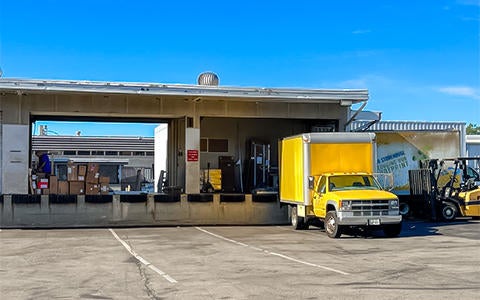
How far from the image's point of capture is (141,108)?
24.8 m

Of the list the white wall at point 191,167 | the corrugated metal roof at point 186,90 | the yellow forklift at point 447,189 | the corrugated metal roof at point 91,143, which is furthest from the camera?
the corrugated metal roof at point 91,143

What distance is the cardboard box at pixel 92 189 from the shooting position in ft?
77.4

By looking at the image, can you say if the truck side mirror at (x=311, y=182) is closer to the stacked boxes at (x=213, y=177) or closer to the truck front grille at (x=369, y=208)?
the truck front grille at (x=369, y=208)

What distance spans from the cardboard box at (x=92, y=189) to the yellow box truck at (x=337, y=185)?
7682 millimetres

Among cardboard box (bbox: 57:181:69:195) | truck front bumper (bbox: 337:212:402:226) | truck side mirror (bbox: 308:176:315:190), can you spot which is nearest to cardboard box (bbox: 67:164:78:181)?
cardboard box (bbox: 57:181:69:195)

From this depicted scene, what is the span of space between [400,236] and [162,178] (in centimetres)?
1612

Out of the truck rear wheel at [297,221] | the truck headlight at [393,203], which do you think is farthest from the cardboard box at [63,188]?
the truck headlight at [393,203]

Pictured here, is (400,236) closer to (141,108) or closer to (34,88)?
(141,108)

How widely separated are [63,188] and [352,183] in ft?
37.4

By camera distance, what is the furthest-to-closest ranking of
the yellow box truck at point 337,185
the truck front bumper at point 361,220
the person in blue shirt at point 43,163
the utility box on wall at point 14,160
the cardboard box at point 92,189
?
1. the person in blue shirt at point 43,163
2. the cardboard box at point 92,189
3. the utility box on wall at point 14,160
4. the yellow box truck at point 337,185
5. the truck front bumper at point 361,220

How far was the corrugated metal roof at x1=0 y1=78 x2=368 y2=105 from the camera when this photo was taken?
22.1 metres

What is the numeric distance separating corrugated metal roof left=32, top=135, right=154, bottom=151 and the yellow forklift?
120 feet

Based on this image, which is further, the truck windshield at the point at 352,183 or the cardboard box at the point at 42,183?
the cardboard box at the point at 42,183

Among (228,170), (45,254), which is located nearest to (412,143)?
(228,170)
